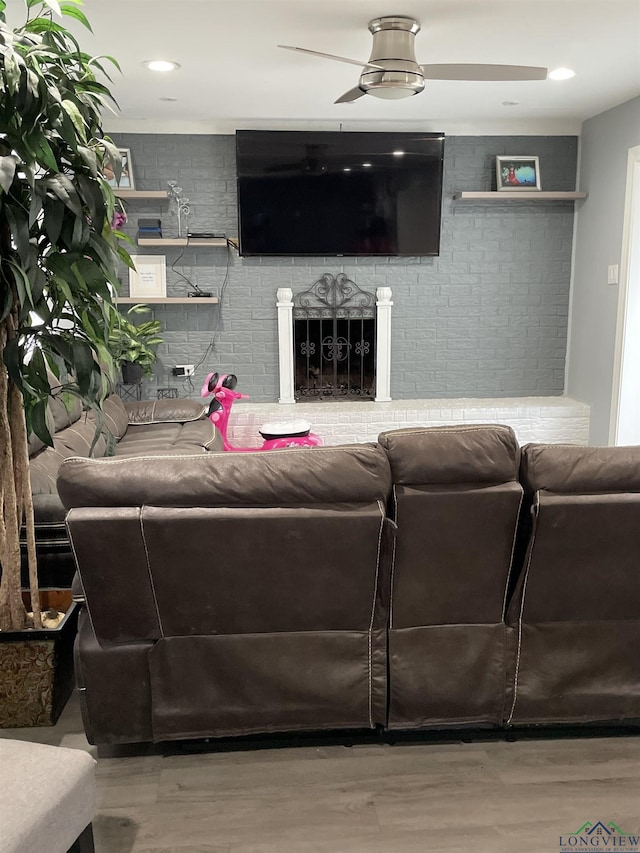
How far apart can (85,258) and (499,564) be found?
138 cm

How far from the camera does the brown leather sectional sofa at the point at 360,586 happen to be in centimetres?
176

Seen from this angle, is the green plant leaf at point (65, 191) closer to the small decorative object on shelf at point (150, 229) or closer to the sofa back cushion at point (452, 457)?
the sofa back cushion at point (452, 457)

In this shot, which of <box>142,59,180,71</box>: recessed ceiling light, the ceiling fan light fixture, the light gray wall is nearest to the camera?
the ceiling fan light fixture

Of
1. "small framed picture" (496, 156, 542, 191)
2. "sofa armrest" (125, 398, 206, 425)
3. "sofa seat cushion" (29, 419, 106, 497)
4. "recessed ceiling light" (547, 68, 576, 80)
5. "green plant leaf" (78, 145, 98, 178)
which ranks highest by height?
"recessed ceiling light" (547, 68, 576, 80)

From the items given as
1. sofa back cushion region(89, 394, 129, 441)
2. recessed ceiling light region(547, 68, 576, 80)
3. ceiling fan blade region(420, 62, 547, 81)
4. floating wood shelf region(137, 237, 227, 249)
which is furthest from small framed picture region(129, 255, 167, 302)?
recessed ceiling light region(547, 68, 576, 80)

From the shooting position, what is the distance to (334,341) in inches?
219

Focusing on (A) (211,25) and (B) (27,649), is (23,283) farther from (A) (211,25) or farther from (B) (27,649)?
(A) (211,25)

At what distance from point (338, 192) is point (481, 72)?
2281mm

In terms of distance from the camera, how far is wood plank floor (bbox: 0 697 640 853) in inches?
65.2

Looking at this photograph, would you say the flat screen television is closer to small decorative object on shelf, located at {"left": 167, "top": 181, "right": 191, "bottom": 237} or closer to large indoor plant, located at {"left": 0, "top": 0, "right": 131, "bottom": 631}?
small decorative object on shelf, located at {"left": 167, "top": 181, "right": 191, "bottom": 237}

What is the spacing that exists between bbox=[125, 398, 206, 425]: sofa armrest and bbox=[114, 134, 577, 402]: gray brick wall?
3.19 feet

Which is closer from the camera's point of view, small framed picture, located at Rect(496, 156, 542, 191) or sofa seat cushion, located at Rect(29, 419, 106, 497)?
sofa seat cushion, located at Rect(29, 419, 106, 497)

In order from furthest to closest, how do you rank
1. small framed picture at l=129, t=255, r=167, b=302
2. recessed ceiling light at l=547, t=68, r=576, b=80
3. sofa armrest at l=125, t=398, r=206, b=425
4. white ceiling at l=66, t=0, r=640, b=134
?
small framed picture at l=129, t=255, r=167, b=302
sofa armrest at l=125, t=398, r=206, b=425
recessed ceiling light at l=547, t=68, r=576, b=80
white ceiling at l=66, t=0, r=640, b=134

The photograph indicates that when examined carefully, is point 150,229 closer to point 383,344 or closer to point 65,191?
point 383,344
